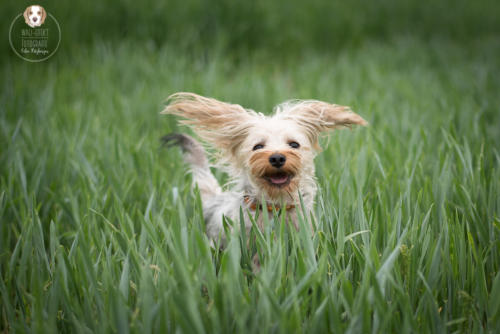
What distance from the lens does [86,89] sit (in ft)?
17.1

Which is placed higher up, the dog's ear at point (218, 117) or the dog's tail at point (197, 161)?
the dog's ear at point (218, 117)

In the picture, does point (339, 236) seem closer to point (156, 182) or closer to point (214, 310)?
point (214, 310)

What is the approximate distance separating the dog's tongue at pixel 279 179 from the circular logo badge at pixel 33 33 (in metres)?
4.37

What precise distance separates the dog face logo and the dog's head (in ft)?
13.1

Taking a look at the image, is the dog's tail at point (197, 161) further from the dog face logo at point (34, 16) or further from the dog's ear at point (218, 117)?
the dog face logo at point (34, 16)

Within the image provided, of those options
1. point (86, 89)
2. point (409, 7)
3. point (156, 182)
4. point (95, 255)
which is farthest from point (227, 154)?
point (409, 7)

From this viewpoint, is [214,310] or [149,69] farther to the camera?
[149,69]

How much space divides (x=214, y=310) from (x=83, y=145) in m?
2.65

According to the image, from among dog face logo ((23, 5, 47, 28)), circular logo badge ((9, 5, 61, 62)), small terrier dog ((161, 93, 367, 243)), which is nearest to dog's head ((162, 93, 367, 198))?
small terrier dog ((161, 93, 367, 243))

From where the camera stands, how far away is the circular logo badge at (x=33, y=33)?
5.30 meters

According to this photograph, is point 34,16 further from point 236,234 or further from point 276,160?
point 236,234

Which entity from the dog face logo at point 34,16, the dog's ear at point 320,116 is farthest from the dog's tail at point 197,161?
the dog face logo at point 34,16

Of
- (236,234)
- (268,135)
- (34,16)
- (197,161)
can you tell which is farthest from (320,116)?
(34,16)

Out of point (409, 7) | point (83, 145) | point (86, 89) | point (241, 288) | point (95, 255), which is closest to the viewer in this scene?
point (241, 288)
